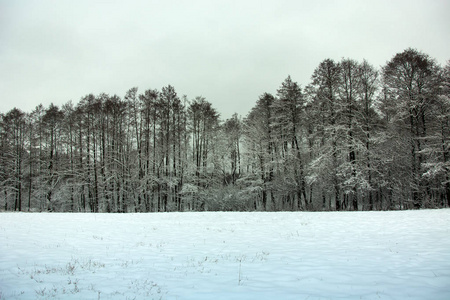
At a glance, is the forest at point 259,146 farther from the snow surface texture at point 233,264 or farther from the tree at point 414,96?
the snow surface texture at point 233,264

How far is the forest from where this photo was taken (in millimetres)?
21203

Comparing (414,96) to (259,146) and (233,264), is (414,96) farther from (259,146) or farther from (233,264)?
(233,264)

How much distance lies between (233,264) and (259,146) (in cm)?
2390

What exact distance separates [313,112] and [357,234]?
1649cm

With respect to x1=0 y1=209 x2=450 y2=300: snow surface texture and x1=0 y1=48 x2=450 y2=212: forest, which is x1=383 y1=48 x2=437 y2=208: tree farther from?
x1=0 y1=209 x2=450 y2=300: snow surface texture

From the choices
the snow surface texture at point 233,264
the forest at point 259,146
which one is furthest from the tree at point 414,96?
the snow surface texture at point 233,264

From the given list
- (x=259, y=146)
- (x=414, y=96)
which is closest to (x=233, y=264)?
(x=414, y=96)

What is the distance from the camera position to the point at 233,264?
6.60m

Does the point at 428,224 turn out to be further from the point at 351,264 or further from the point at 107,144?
the point at 107,144

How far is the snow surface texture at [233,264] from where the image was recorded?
454cm

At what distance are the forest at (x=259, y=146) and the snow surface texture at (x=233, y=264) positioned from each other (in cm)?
1164

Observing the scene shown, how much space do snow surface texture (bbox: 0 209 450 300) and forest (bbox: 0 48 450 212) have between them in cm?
1164

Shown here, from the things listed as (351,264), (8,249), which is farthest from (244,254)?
(8,249)

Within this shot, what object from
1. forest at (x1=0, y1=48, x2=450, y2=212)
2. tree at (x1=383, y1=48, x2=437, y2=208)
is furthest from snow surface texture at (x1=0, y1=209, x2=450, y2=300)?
forest at (x1=0, y1=48, x2=450, y2=212)
